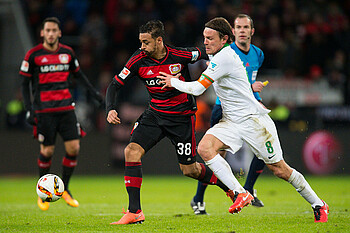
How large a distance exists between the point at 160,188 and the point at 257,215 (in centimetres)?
514

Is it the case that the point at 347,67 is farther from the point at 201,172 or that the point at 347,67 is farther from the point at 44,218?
the point at 44,218

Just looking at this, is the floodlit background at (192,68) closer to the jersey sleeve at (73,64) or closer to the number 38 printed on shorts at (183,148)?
the jersey sleeve at (73,64)

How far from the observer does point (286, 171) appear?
6.54 meters

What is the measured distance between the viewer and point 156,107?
701 cm

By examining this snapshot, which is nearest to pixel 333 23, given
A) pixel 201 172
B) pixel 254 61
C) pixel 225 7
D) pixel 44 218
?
pixel 225 7

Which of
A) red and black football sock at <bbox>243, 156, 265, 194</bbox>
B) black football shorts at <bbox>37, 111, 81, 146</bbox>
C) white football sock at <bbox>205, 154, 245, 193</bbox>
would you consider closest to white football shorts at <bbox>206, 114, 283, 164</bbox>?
white football sock at <bbox>205, 154, 245, 193</bbox>

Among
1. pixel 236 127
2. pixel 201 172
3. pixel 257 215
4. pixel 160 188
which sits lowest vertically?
pixel 160 188

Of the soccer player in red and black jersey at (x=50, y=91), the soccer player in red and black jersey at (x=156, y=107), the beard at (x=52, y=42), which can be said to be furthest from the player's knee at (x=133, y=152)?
the beard at (x=52, y=42)

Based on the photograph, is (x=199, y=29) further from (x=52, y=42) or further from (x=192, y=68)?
(x=52, y=42)

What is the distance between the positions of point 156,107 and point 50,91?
2.60 meters

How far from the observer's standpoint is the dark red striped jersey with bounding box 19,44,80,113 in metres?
8.92

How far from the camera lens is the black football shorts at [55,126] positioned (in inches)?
355

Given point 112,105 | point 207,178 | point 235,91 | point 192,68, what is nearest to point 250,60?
point 235,91

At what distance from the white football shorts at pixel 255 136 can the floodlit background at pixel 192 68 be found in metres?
6.32
